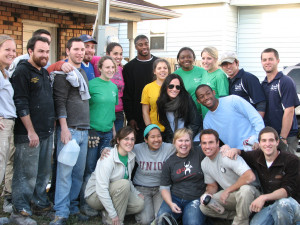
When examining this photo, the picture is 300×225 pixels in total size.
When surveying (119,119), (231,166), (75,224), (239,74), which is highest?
(239,74)

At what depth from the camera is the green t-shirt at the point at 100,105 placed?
5375 mm

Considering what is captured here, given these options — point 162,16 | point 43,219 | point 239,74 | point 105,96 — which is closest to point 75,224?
point 43,219

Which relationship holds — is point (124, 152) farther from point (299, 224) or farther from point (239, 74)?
point (299, 224)

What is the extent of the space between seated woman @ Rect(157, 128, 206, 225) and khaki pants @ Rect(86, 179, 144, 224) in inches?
14.8

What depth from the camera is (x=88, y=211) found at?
17.5ft

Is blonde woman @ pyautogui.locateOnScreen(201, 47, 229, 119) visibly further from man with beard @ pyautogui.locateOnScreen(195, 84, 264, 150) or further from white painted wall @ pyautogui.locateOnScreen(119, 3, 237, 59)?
white painted wall @ pyautogui.locateOnScreen(119, 3, 237, 59)

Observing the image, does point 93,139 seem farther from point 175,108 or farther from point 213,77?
point 213,77

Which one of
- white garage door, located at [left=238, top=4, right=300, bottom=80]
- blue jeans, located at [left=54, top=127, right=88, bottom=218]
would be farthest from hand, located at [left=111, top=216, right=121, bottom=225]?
white garage door, located at [left=238, top=4, right=300, bottom=80]

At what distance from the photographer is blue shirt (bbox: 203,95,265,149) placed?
511 centimetres

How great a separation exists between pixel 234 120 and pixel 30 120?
243 centimetres

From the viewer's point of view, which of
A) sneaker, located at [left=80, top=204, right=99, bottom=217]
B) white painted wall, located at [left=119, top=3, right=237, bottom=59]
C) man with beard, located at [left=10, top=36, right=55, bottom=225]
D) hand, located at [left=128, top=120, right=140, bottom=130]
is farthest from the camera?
white painted wall, located at [left=119, top=3, right=237, bottom=59]

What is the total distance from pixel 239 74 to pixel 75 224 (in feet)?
9.26

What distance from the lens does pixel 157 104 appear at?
18.5 feet

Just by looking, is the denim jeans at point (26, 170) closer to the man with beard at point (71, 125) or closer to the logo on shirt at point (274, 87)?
the man with beard at point (71, 125)
